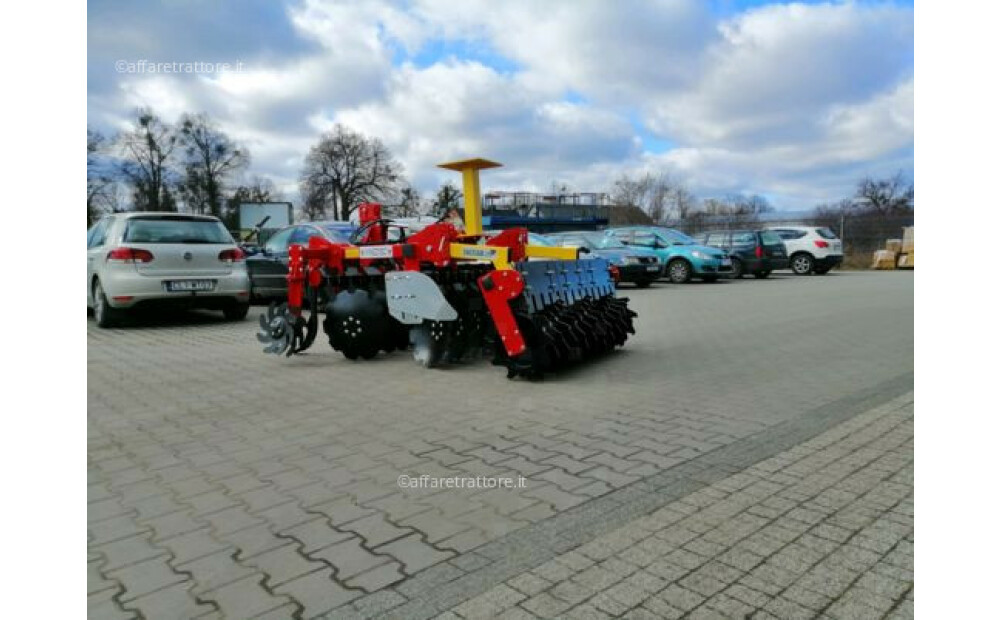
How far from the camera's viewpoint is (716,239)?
23375 mm

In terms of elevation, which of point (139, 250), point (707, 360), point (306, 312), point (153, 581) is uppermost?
point (139, 250)

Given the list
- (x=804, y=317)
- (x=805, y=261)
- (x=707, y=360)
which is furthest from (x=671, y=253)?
(x=707, y=360)

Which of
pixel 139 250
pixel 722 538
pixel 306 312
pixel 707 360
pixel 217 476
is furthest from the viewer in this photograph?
pixel 139 250

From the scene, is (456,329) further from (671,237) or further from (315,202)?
(315,202)

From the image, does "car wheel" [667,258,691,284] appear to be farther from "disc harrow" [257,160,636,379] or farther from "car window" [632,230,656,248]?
"disc harrow" [257,160,636,379]

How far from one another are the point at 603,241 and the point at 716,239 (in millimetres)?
6229

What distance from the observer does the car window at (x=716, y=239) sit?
23.0 meters

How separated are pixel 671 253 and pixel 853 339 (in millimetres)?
11197

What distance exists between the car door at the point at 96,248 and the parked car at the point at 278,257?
217cm

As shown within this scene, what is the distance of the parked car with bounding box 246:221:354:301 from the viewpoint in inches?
444

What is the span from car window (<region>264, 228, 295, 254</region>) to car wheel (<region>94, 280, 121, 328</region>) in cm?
285

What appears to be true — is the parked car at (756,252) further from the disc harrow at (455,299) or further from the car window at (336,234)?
the disc harrow at (455,299)

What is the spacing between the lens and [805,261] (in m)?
23.0

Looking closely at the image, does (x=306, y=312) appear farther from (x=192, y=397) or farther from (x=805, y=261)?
(x=805, y=261)
